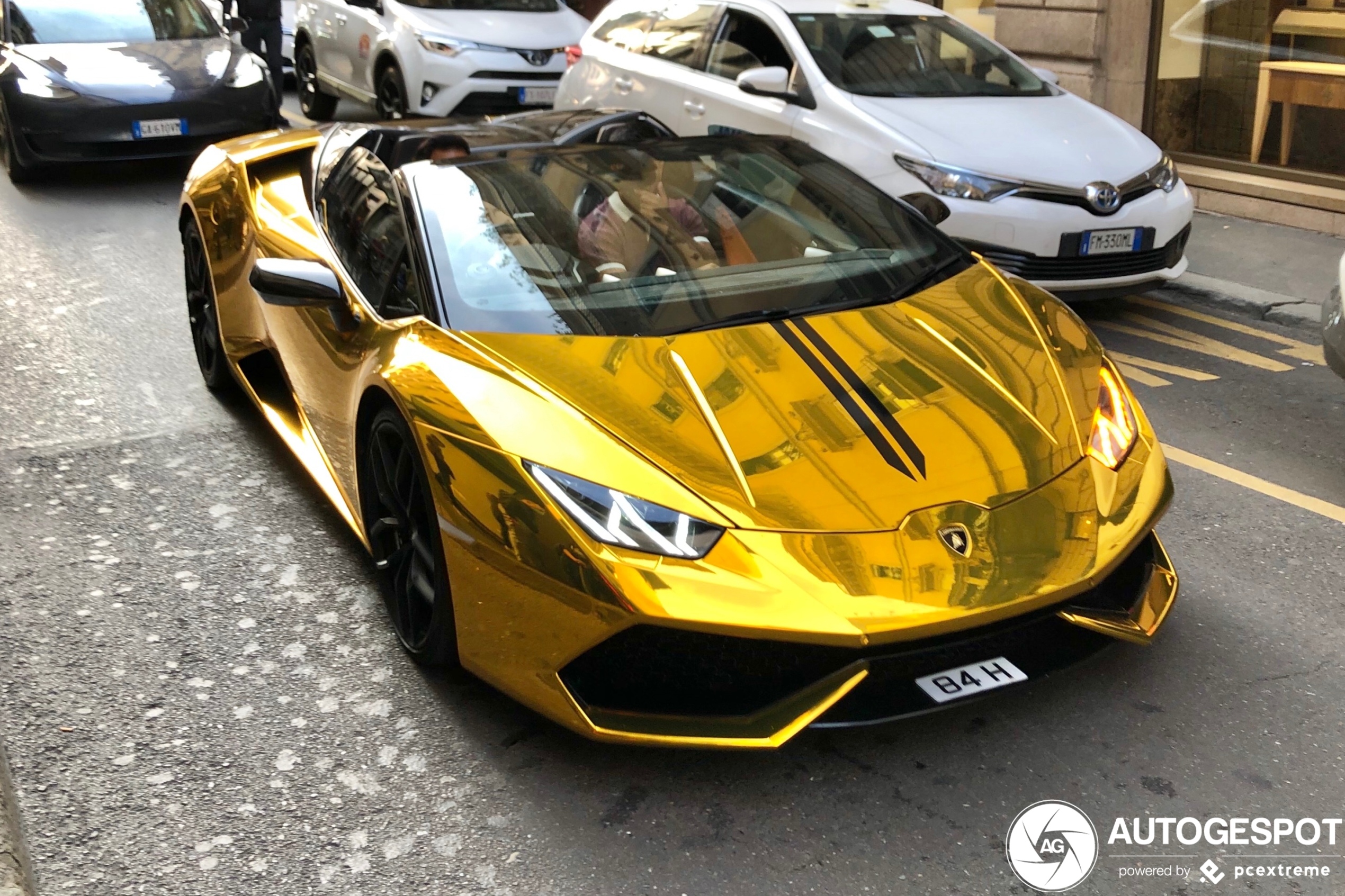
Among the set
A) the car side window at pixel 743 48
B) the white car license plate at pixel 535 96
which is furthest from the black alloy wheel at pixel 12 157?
the car side window at pixel 743 48

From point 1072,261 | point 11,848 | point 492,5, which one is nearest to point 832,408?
point 11,848

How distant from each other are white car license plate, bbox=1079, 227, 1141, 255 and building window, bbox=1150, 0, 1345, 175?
12.2 feet

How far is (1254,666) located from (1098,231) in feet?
11.2

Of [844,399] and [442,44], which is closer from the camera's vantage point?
[844,399]

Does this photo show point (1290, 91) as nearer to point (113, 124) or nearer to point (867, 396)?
point (867, 396)

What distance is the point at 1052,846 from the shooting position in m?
2.92

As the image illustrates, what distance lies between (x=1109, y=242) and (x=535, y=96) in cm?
625

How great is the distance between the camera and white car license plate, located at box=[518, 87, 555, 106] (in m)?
11.6

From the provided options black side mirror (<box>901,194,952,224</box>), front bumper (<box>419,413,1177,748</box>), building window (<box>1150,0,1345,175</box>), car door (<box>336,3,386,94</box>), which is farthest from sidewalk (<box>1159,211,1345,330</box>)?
car door (<box>336,3,386,94</box>)

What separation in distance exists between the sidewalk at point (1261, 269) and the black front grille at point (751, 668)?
14.6ft

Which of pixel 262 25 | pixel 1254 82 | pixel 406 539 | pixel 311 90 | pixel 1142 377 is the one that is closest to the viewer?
pixel 406 539

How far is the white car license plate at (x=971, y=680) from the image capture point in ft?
9.72

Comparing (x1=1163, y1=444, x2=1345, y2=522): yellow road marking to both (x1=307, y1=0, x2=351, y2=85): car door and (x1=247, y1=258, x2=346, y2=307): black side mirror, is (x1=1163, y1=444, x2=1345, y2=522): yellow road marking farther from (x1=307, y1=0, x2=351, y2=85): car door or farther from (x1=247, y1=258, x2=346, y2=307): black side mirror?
(x1=307, y1=0, x2=351, y2=85): car door

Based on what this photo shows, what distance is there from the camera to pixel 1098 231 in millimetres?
6582
